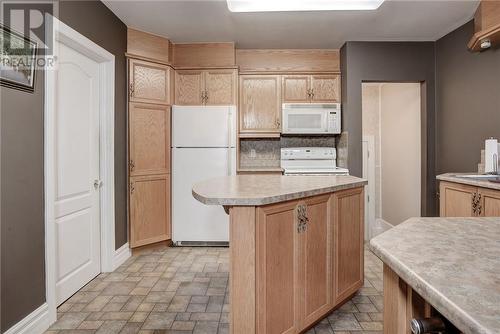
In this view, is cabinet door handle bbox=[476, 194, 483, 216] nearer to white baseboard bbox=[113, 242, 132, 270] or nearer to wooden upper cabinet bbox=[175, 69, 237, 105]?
wooden upper cabinet bbox=[175, 69, 237, 105]

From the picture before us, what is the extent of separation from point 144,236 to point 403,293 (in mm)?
3146

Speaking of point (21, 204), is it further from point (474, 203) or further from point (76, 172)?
point (474, 203)

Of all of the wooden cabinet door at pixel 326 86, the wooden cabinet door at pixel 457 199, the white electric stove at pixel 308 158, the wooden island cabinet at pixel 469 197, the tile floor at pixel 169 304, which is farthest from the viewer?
the white electric stove at pixel 308 158

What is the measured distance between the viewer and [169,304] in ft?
7.52

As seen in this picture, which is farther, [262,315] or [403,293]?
[262,315]

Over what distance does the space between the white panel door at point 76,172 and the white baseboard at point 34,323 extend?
0.29 metres

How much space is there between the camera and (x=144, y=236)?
3428 millimetres

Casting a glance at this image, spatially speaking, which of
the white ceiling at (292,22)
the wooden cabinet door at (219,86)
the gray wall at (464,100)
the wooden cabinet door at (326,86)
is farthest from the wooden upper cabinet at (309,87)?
the gray wall at (464,100)

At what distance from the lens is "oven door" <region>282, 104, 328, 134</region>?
3.93 m

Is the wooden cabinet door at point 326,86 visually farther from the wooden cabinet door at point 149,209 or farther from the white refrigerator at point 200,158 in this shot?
the wooden cabinet door at point 149,209

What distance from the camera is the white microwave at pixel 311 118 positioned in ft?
12.9

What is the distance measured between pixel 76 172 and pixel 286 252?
1.94 m

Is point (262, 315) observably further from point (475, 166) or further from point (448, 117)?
point (448, 117)

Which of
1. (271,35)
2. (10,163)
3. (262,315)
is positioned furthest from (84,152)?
(271,35)
